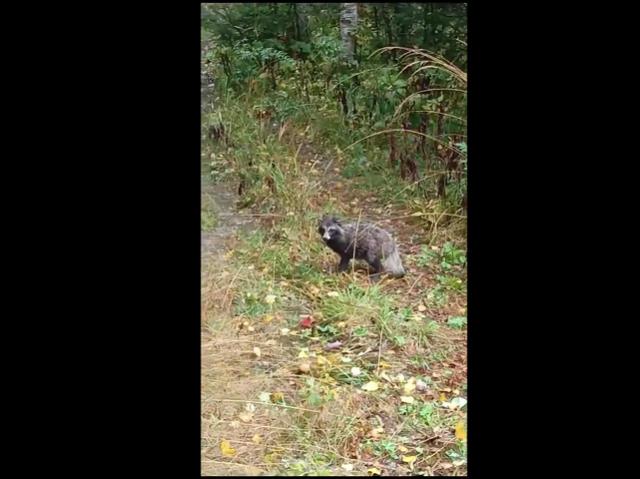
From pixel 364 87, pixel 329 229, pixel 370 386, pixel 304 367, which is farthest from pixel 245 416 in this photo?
pixel 364 87

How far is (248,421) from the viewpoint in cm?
184

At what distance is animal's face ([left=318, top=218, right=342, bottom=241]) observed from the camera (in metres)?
1.97

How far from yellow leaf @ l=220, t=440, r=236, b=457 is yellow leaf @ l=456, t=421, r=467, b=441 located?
575 mm

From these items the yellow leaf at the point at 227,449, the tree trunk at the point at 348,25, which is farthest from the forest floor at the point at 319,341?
the tree trunk at the point at 348,25

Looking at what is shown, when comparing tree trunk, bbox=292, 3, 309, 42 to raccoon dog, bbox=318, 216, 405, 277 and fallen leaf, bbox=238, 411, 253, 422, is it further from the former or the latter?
fallen leaf, bbox=238, 411, 253, 422

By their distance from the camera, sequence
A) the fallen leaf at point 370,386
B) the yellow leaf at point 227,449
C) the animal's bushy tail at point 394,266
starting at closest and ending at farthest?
the yellow leaf at point 227,449 → the fallen leaf at point 370,386 → the animal's bushy tail at point 394,266

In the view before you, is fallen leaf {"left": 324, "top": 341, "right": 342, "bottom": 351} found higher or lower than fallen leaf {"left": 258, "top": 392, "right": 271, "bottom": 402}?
higher

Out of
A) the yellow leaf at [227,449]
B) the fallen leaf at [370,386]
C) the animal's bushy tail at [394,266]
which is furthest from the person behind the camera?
the animal's bushy tail at [394,266]

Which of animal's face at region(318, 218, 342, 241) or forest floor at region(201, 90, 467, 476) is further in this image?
animal's face at region(318, 218, 342, 241)

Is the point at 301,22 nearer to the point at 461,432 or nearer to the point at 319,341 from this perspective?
the point at 319,341

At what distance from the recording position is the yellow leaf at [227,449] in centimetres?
179

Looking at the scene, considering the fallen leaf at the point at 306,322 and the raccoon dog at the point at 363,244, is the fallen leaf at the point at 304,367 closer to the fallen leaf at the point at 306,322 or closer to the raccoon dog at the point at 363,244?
the fallen leaf at the point at 306,322

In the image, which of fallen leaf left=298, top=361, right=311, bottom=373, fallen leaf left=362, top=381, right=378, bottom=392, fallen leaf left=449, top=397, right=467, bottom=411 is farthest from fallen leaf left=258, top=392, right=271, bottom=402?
fallen leaf left=449, top=397, right=467, bottom=411

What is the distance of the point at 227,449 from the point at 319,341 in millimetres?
371
